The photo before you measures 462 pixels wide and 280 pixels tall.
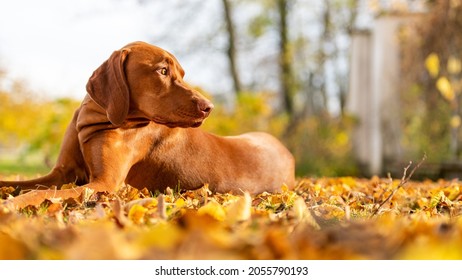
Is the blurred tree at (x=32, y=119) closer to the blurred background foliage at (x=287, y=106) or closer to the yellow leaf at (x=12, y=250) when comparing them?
the blurred background foliage at (x=287, y=106)

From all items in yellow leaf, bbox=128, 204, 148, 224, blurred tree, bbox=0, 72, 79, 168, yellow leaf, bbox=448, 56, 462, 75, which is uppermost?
yellow leaf, bbox=128, 204, 148, 224

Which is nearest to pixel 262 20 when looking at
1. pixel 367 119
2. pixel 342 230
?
pixel 367 119

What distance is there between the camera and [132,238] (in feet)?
6.04

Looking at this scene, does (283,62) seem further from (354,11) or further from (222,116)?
(222,116)

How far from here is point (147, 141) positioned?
4160 millimetres

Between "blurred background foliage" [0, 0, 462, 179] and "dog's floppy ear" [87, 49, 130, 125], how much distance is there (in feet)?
14.9

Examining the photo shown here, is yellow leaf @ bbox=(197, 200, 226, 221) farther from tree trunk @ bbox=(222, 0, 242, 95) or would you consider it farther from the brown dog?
tree trunk @ bbox=(222, 0, 242, 95)

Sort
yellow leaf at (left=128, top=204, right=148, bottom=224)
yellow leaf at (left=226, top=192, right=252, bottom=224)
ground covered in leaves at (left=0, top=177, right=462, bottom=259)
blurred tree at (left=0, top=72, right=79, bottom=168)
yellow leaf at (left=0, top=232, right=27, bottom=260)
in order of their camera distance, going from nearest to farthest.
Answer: ground covered in leaves at (left=0, top=177, right=462, bottom=259)
yellow leaf at (left=0, top=232, right=27, bottom=260)
yellow leaf at (left=226, top=192, right=252, bottom=224)
yellow leaf at (left=128, top=204, right=148, bottom=224)
blurred tree at (left=0, top=72, right=79, bottom=168)

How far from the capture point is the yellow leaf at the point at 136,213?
2582mm

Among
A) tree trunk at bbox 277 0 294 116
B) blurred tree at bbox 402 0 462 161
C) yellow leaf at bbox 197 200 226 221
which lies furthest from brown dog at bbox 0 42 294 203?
tree trunk at bbox 277 0 294 116

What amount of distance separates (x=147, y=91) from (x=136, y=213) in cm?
132

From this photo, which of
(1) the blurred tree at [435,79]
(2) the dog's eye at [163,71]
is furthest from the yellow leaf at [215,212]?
(1) the blurred tree at [435,79]

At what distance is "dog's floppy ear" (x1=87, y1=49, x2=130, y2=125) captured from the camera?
3.77 m

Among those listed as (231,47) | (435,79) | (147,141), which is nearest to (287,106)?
(231,47)
